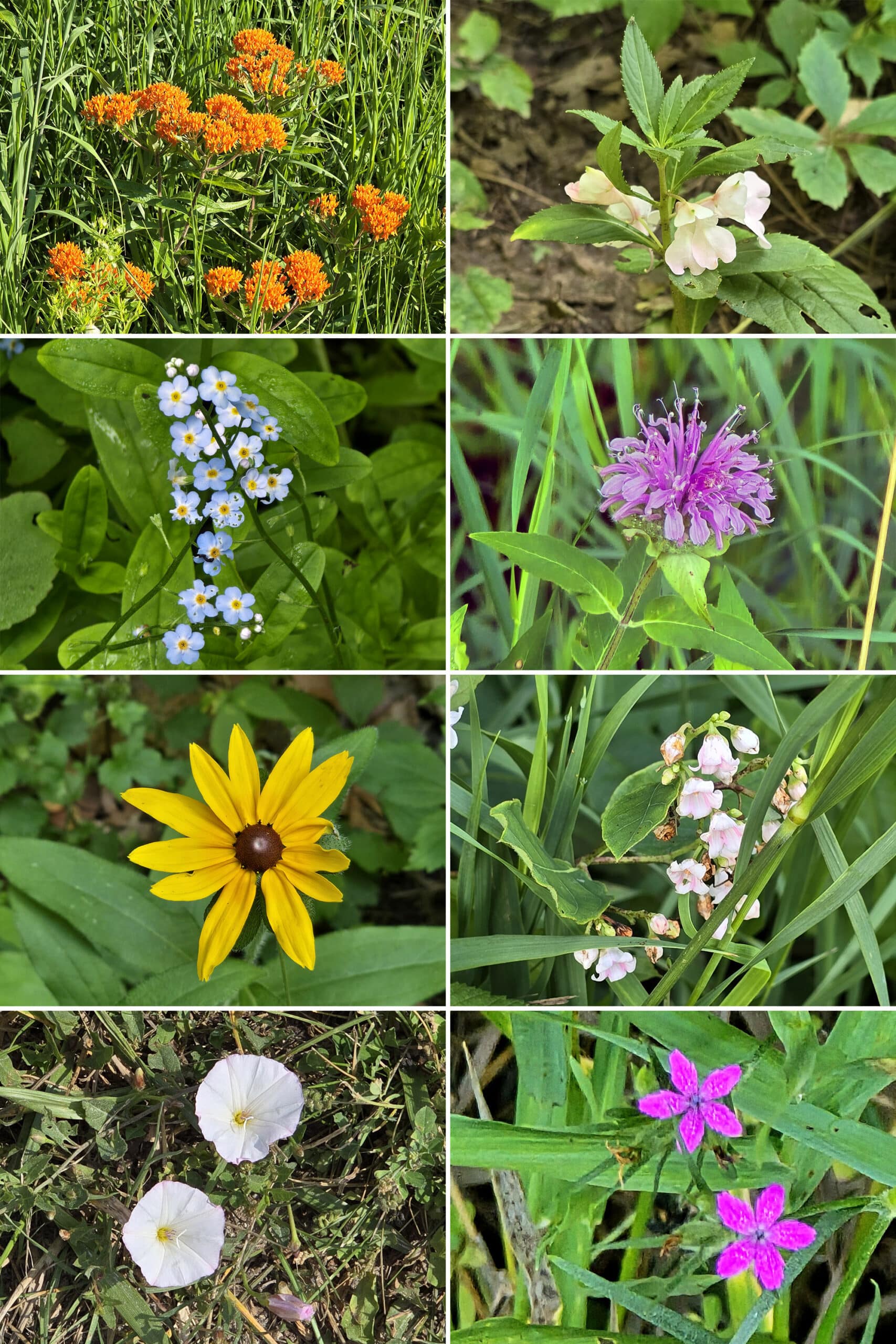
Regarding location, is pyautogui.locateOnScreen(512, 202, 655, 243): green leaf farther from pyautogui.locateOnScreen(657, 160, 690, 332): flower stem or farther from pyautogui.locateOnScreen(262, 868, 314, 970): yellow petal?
pyautogui.locateOnScreen(262, 868, 314, 970): yellow petal

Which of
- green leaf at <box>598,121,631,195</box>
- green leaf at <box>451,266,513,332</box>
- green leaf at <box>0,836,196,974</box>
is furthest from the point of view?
green leaf at <box>451,266,513,332</box>

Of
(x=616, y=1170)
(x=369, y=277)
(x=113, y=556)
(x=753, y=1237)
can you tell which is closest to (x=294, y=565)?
(x=113, y=556)

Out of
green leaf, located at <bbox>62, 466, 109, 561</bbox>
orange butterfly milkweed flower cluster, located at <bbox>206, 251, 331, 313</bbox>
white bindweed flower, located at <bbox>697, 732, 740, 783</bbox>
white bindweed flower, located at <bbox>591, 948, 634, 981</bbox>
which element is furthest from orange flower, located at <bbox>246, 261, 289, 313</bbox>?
white bindweed flower, located at <bbox>591, 948, 634, 981</bbox>

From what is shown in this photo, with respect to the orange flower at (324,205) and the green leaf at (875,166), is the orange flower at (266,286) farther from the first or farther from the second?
the green leaf at (875,166)

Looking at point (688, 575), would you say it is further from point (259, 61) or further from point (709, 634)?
point (259, 61)

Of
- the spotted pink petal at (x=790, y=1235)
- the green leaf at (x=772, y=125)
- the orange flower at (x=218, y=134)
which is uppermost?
the green leaf at (x=772, y=125)

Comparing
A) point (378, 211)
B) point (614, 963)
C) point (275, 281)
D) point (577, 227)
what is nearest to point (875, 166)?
point (577, 227)

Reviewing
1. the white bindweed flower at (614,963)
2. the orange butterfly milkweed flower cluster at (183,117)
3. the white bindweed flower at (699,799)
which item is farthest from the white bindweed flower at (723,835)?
the orange butterfly milkweed flower cluster at (183,117)
